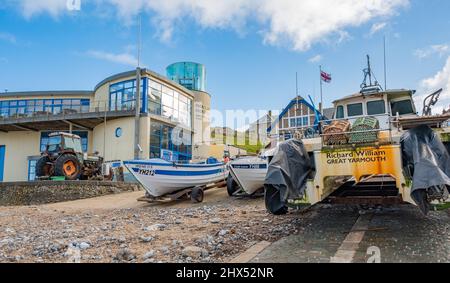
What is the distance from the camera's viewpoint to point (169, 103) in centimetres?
2389

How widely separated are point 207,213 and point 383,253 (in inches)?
201

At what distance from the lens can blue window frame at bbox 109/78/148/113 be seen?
2136 centimetres

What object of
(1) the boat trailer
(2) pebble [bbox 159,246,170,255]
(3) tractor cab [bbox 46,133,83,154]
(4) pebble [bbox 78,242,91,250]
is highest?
(3) tractor cab [bbox 46,133,83,154]

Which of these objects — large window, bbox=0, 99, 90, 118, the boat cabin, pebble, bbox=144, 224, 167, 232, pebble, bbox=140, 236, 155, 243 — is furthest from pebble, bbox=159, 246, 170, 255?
large window, bbox=0, 99, 90, 118

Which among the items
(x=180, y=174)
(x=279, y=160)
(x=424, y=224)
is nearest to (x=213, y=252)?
(x=279, y=160)

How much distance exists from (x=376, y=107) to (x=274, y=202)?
511 centimetres

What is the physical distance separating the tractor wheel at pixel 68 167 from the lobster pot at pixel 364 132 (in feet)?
48.1

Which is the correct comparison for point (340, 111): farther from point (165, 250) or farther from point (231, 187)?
point (165, 250)

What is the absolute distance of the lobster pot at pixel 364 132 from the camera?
5000mm

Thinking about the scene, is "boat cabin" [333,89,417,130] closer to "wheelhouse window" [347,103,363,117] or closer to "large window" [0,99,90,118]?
"wheelhouse window" [347,103,363,117]

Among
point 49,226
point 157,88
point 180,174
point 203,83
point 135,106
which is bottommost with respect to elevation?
point 49,226

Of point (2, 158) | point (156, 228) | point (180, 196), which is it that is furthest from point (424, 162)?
point (2, 158)
